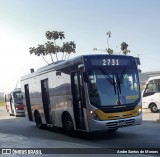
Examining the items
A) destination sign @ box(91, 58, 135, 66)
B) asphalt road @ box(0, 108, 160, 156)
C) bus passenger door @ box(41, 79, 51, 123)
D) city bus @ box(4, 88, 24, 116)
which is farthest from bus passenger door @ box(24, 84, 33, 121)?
city bus @ box(4, 88, 24, 116)

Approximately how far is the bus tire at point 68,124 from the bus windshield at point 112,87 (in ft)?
7.31

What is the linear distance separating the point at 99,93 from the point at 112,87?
58 cm

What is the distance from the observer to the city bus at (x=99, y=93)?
45.5ft

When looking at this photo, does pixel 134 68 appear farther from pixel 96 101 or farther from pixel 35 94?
pixel 35 94

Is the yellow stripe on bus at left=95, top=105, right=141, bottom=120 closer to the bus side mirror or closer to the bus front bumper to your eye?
the bus front bumper

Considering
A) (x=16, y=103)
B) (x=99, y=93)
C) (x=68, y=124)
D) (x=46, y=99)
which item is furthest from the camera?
(x=16, y=103)

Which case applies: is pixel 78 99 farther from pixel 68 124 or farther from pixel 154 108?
pixel 154 108

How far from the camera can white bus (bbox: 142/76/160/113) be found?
25.5m

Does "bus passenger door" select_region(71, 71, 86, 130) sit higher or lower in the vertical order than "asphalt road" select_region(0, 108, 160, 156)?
higher

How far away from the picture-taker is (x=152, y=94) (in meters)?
26.0

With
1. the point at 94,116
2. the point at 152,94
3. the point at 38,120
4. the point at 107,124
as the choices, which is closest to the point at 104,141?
the point at 107,124

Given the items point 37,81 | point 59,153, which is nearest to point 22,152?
point 59,153

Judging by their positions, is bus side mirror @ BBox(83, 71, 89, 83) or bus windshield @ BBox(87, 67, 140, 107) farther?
bus windshield @ BBox(87, 67, 140, 107)

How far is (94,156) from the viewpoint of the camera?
33.0ft
